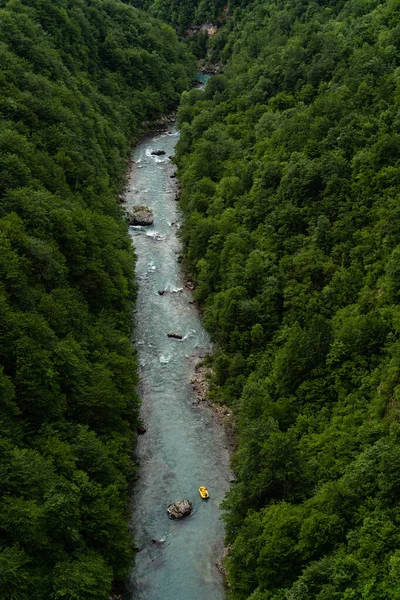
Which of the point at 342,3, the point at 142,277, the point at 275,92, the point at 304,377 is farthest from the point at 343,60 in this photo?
the point at 304,377

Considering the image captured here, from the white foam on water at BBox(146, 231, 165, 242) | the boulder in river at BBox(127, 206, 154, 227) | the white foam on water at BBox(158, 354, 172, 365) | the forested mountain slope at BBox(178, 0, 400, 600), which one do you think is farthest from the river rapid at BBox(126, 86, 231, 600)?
the boulder in river at BBox(127, 206, 154, 227)

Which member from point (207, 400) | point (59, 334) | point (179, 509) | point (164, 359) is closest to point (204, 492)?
point (179, 509)

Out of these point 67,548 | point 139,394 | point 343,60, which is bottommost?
point 139,394

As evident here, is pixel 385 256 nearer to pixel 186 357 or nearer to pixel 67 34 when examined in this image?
pixel 186 357

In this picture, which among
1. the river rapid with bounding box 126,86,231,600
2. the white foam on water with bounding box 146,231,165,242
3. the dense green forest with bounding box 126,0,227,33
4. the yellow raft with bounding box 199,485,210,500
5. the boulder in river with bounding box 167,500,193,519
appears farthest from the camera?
the dense green forest with bounding box 126,0,227,33

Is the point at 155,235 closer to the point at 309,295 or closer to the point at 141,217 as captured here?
the point at 141,217

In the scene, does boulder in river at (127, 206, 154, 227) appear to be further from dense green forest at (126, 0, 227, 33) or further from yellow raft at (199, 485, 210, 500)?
dense green forest at (126, 0, 227, 33)
